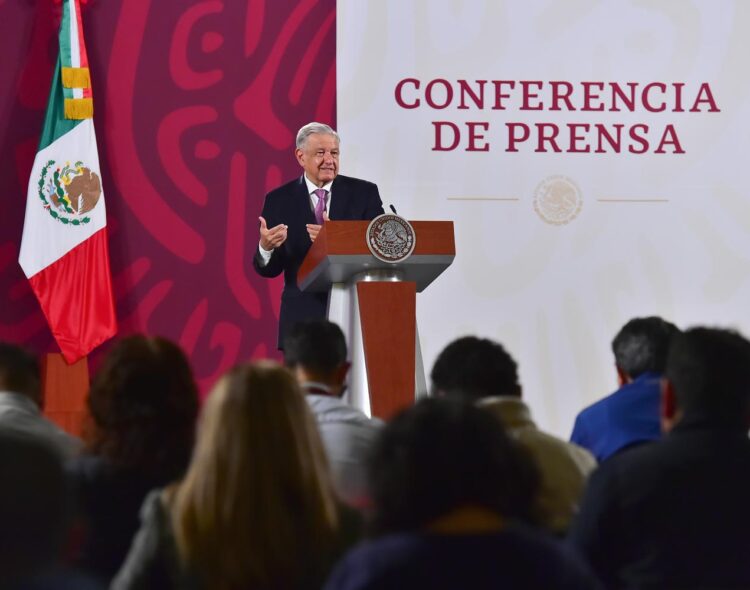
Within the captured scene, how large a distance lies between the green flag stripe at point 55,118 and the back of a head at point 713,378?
5.02 meters

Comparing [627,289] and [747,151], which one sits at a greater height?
[747,151]

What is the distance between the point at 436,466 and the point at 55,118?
18.4 ft

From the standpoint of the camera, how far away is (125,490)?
218cm

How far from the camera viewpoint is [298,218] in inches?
213

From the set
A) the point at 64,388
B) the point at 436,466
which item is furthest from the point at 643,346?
the point at 64,388

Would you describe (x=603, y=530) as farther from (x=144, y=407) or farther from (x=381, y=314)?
(x=381, y=314)

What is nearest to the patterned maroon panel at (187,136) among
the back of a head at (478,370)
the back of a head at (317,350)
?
the back of a head at (317,350)

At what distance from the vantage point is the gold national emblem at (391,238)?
430 cm

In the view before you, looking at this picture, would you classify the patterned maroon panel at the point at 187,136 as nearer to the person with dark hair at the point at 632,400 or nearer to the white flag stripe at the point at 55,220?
the white flag stripe at the point at 55,220

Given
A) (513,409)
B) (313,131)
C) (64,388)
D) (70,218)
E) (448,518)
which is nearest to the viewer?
(448,518)

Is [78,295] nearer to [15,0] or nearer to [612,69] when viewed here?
[15,0]

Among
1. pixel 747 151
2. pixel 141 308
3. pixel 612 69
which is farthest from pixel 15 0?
pixel 747 151

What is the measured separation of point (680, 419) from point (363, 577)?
0.93m

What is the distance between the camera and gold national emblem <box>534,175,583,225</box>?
22.2 feet
